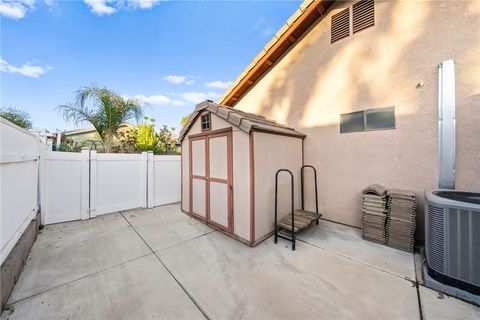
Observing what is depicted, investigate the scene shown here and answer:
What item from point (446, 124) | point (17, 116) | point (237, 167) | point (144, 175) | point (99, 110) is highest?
point (17, 116)

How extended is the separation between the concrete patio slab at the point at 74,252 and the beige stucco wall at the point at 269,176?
6.78ft

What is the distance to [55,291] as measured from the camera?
199 cm

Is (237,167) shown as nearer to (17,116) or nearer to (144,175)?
(144,175)

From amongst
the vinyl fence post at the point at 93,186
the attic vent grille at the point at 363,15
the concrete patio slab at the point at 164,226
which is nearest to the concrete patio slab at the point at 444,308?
the concrete patio slab at the point at 164,226

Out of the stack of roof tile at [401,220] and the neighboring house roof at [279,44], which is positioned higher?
the neighboring house roof at [279,44]

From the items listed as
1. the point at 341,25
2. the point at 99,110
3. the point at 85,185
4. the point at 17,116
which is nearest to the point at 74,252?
A: the point at 85,185

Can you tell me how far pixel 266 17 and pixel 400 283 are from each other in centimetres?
712

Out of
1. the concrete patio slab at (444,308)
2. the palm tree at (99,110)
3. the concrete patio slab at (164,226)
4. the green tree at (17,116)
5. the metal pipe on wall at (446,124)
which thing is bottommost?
the concrete patio slab at (164,226)

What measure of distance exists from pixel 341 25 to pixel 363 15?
0.42m

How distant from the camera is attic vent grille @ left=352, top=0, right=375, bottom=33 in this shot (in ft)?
12.1

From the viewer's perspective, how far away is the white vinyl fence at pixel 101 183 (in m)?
3.93

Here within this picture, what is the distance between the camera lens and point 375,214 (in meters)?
3.13

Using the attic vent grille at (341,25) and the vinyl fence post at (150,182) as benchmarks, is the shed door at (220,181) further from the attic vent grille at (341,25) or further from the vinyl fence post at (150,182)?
the attic vent grille at (341,25)

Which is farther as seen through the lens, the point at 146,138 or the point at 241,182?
the point at 146,138
